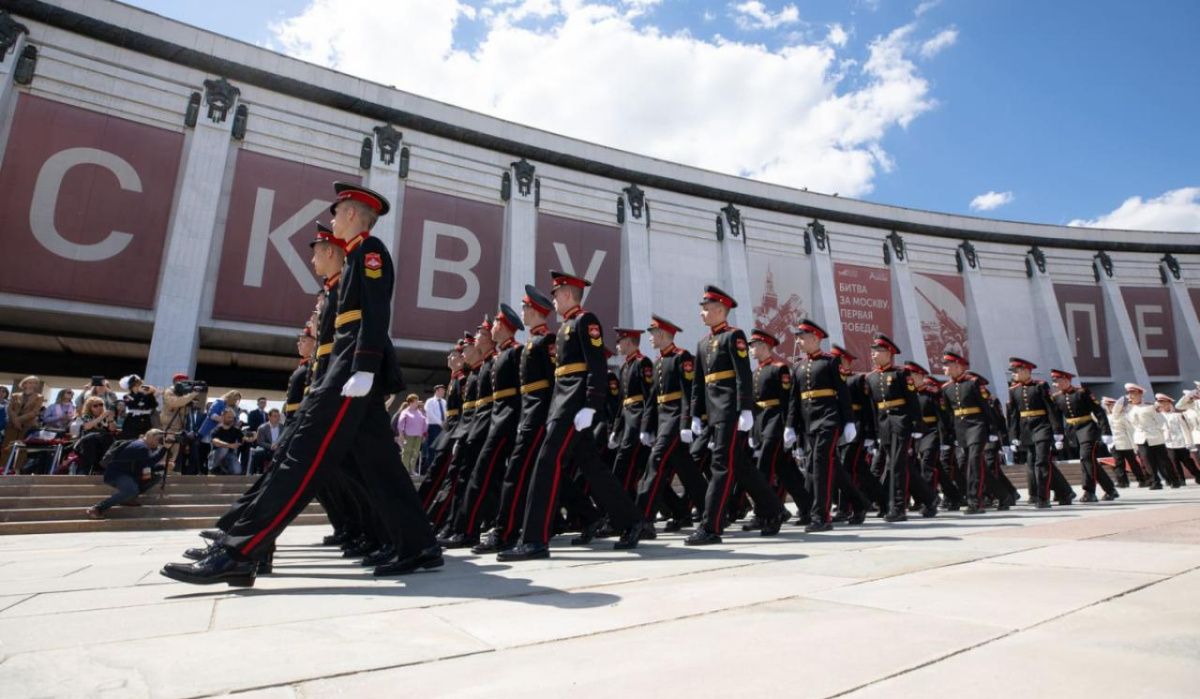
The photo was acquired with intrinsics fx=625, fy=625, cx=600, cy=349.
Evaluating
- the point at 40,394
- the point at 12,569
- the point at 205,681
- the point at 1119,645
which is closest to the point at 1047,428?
the point at 1119,645

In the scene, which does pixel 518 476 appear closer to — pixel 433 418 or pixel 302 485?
pixel 302 485

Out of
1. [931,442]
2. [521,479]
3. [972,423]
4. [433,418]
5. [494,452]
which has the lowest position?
[521,479]

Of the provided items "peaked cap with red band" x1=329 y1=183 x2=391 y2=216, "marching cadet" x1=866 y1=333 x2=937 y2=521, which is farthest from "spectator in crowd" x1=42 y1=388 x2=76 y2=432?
"marching cadet" x1=866 y1=333 x2=937 y2=521

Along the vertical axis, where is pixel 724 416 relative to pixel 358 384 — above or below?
above

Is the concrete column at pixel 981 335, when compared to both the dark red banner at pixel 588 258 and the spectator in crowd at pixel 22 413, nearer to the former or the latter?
the dark red banner at pixel 588 258

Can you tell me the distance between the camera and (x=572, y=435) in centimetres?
459

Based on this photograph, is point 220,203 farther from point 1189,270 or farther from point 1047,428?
point 1189,270

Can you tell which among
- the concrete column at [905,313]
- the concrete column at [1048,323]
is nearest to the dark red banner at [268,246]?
the concrete column at [905,313]

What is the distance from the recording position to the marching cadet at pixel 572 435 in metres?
4.38

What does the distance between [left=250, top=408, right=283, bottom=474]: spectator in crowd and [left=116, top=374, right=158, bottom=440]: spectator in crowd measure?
2462 mm

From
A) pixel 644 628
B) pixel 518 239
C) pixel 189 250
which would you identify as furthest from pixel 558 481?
pixel 518 239

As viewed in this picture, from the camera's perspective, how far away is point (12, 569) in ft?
13.0

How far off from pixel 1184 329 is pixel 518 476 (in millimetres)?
39855

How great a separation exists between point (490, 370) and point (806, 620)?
13.6 ft
